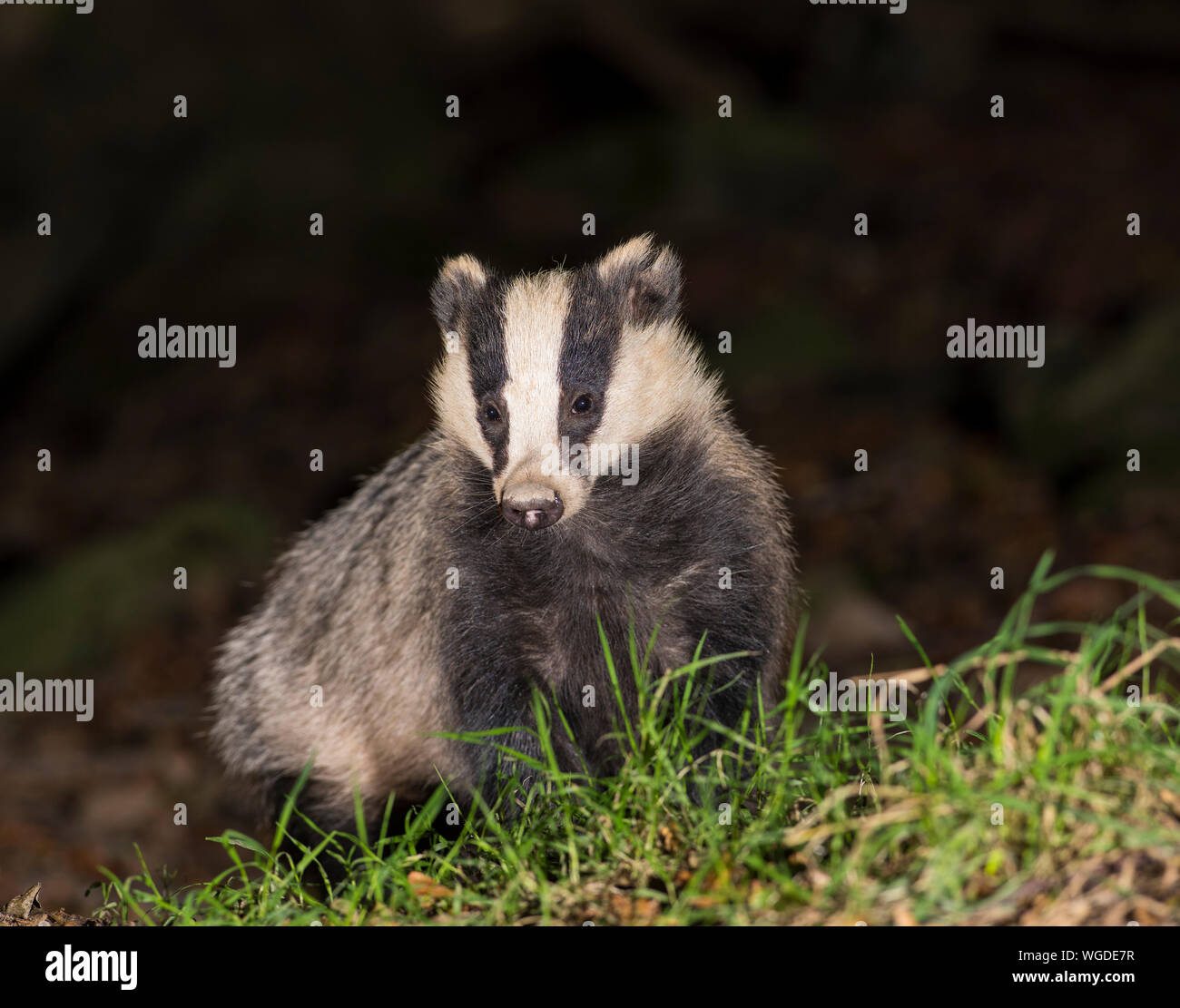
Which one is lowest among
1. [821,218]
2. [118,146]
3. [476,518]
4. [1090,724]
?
[1090,724]

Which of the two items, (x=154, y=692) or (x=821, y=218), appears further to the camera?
(x=821, y=218)

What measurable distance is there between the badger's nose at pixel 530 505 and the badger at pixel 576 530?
2 centimetres

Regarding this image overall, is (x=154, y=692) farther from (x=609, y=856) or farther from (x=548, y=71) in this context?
(x=548, y=71)

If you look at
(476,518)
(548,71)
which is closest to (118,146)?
(548,71)

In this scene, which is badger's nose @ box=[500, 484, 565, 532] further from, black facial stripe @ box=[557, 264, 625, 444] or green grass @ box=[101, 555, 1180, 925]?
green grass @ box=[101, 555, 1180, 925]

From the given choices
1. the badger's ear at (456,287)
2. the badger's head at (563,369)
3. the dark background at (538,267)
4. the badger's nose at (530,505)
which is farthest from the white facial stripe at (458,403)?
the dark background at (538,267)

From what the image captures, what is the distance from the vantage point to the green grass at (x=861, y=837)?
232 cm

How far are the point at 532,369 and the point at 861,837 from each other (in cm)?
168

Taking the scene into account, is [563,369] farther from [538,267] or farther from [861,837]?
[538,267]

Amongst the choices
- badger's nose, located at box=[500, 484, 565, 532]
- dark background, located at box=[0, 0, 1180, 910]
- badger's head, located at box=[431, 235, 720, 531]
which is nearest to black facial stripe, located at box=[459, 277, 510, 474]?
badger's head, located at box=[431, 235, 720, 531]

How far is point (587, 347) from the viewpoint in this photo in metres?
3.70

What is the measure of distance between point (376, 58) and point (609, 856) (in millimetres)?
12080

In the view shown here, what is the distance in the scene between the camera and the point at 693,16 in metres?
14.0

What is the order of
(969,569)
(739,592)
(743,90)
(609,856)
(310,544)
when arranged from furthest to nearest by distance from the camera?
(743,90) → (969,569) → (310,544) → (739,592) → (609,856)
